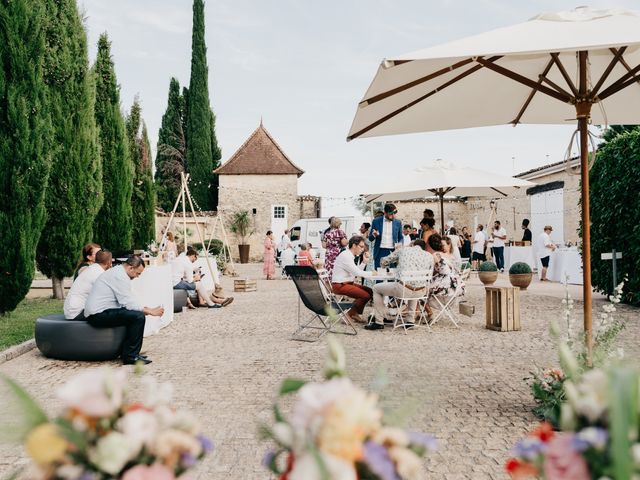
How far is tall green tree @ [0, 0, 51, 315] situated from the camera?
937 cm

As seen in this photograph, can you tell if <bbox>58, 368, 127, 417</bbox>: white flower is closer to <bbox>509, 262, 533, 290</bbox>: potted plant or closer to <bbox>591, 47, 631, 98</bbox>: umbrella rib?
<bbox>591, 47, 631, 98</bbox>: umbrella rib

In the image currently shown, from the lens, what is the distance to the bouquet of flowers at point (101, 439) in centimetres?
101

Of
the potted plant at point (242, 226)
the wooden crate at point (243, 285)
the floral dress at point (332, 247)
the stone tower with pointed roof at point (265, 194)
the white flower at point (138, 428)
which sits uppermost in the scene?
the stone tower with pointed roof at point (265, 194)

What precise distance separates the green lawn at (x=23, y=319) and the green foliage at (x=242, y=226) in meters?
20.7

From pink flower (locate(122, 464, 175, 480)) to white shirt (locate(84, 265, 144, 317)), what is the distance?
19.5 feet

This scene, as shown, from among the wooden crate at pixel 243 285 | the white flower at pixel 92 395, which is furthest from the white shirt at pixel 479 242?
the white flower at pixel 92 395

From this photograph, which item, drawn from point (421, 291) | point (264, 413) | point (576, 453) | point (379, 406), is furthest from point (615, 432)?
point (421, 291)

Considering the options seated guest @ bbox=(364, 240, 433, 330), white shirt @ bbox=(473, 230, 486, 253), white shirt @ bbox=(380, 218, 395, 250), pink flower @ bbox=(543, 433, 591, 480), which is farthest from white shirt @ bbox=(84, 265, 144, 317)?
white shirt @ bbox=(473, 230, 486, 253)

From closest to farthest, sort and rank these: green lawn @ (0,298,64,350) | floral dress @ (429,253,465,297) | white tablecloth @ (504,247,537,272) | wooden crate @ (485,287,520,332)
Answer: green lawn @ (0,298,64,350), wooden crate @ (485,287,520,332), floral dress @ (429,253,465,297), white tablecloth @ (504,247,537,272)

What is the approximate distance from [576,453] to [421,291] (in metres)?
7.75

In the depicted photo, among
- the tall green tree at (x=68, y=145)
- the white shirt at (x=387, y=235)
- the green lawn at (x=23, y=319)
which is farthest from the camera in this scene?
the tall green tree at (x=68, y=145)

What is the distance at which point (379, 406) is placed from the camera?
119 cm

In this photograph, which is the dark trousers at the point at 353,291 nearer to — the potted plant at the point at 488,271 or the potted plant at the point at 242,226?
the potted plant at the point at 488,271

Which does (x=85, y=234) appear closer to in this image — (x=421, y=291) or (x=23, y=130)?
(x=23, y=130)
